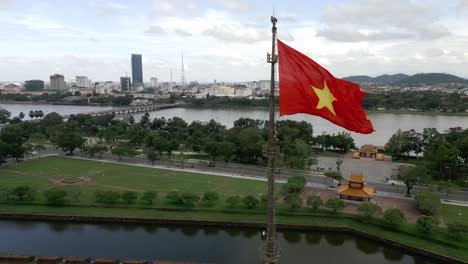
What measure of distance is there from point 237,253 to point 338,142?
76.5ft

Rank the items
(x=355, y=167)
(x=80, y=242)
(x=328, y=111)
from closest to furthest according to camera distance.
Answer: (x=328, y=111), (x=80, y=242), (x=355, y=167)

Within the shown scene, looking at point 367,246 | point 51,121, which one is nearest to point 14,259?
point 367,246

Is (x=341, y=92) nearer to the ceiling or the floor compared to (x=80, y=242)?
nearer to the ceiling

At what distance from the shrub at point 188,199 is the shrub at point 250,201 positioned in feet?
9.50

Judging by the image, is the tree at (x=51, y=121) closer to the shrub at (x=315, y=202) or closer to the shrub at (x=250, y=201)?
the shrub at (x=250, y=201)

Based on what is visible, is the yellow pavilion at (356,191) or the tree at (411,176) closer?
the yellow pavilion at (356,191)

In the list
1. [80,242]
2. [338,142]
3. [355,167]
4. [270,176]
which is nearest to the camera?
[270,176]

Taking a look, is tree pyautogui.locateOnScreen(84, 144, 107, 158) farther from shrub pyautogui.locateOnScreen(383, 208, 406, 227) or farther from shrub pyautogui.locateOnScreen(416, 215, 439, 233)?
shrub pyautogui.locateOnScreen(416, 215, 439, 233)

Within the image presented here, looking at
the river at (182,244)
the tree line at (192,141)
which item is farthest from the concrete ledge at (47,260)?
the tree line at (192,141)

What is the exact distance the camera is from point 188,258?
54.0 ft

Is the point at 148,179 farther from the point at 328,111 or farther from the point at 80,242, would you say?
the point at 328,111

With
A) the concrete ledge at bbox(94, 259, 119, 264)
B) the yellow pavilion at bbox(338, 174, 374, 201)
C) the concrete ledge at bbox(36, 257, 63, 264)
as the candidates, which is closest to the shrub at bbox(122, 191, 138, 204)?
the concrete ledge at bbox(94, 259, 119, 264)

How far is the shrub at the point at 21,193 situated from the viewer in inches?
857

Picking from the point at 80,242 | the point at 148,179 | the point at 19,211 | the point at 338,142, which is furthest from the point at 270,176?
the point at 338,142
